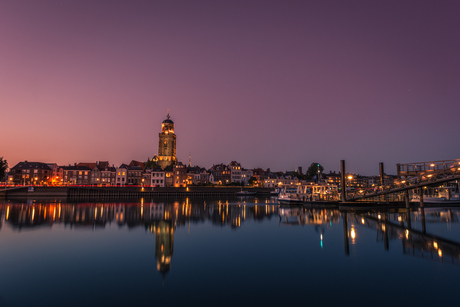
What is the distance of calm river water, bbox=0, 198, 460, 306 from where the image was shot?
1045 cm

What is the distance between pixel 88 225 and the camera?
1136 inches

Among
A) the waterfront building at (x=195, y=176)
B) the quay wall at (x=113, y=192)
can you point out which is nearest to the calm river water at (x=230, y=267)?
the quay wall at (x=113, y=192)

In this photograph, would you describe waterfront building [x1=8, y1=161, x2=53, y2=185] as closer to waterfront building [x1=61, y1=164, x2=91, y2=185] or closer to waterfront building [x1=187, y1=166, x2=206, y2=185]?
waterfront building [x1=61, y1=164, x2=91, y2=185]

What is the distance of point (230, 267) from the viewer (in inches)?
567

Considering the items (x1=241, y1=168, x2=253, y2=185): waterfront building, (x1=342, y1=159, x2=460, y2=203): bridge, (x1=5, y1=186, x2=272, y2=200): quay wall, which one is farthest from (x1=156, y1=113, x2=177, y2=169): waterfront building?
(x1=342, y1=159, x2=460, y2=203): bridge

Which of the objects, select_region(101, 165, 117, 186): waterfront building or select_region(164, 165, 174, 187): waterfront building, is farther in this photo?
select_region(101, 165, 117, 186): waterfront building

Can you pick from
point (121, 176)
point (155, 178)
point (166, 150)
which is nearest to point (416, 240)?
point (155, 178)

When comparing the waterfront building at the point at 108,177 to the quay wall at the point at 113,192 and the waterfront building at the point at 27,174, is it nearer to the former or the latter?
the waterfront building at the point at 27,174

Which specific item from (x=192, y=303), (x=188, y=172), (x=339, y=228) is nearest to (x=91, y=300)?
(x=192, y=303)

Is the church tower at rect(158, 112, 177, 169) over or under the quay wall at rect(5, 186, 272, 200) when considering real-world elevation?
over

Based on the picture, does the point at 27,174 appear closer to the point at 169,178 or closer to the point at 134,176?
the point at 134,176

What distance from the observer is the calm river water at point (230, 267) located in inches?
411

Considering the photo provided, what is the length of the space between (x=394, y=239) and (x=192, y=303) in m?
17.0

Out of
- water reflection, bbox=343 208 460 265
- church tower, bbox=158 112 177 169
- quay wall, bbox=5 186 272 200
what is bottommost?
water reflection, bbox=343 208 460 265
